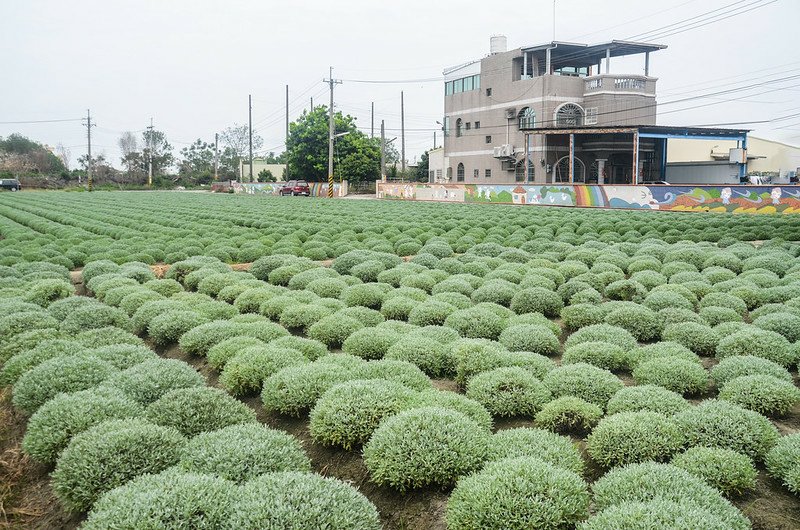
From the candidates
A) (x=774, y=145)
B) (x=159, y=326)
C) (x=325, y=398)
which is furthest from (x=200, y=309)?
(x=774, y=145)

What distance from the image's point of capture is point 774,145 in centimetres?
6378

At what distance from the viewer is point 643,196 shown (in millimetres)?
32656

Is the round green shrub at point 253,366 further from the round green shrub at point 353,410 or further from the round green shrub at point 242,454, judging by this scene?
the round green shrub at point 242,454

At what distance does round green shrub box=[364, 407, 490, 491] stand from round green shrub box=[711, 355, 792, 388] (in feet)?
11.0

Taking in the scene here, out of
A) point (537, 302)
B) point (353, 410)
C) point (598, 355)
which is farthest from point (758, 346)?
point (353, 410)

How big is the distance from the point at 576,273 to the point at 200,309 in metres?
7.52

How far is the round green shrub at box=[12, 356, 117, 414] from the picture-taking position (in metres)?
6.55

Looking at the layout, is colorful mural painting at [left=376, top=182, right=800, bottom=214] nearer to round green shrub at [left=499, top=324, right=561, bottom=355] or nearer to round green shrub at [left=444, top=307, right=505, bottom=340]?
round green shrub at [left=444, top=307, right=505, bottom=340]

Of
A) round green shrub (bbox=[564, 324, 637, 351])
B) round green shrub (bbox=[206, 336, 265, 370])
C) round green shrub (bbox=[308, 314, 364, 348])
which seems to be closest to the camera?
round green shrub (bbox=[206, 336, 265, 370])

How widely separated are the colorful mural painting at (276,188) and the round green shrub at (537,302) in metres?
56.4

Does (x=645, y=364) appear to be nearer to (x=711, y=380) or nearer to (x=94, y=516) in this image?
(x=711, y=380)

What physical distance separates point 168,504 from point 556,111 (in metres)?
55.3

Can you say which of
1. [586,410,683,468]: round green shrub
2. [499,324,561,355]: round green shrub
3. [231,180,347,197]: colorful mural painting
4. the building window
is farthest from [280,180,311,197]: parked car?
[586,410,683,468]: round green shrub

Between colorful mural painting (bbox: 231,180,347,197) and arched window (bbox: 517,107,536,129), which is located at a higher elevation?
arched window (bbox: 517,107,536,129)
